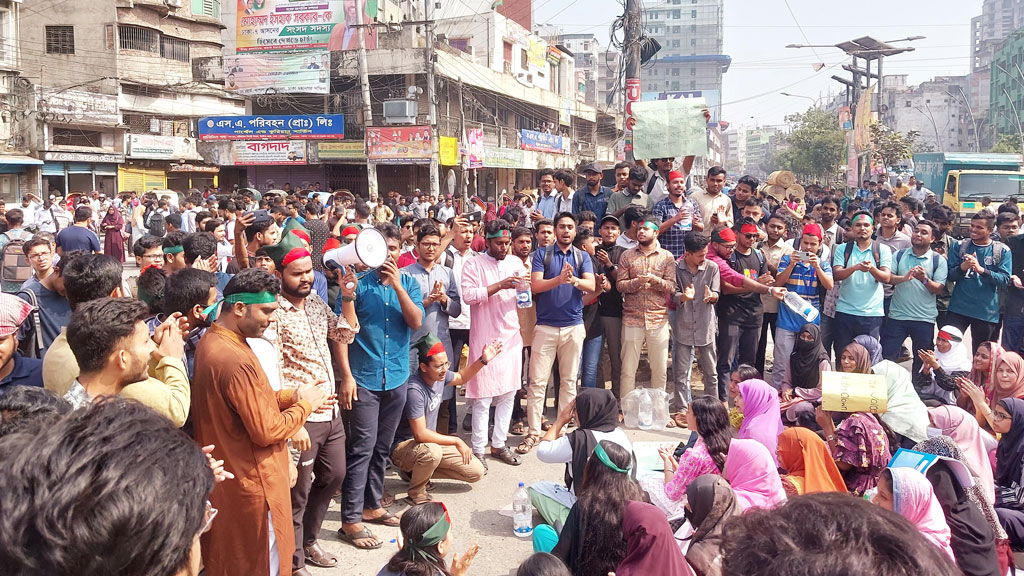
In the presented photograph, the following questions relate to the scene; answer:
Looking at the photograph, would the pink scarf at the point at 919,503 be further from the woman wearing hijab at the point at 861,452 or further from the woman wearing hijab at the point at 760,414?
the woman wearing hijab at the point at 760,414

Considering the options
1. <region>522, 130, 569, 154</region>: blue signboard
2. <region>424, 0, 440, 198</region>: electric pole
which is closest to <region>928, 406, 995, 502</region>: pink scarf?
<region>424, 0, 440, 198</region>: electric pole

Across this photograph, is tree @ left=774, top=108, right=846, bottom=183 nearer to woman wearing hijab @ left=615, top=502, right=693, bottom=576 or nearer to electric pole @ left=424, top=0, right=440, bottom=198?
electric pole @ left=424, top=0, right=440, bottom=198

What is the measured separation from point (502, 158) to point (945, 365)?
2948 centimetres

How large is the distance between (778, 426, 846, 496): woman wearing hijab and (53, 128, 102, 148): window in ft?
108

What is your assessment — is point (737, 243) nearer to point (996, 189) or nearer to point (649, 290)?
point (649, 290)

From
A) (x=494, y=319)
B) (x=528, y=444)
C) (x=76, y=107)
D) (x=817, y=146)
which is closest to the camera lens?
(x=494, y=319)

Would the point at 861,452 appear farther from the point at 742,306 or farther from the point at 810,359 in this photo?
the point at 742,306

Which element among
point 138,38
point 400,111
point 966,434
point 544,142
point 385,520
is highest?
point 138,38

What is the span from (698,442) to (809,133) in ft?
182

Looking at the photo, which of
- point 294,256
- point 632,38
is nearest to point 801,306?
point 294,256

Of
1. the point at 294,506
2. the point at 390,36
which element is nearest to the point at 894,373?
the point at 294,506

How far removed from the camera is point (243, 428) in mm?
3283

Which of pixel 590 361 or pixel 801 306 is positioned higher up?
pixel 801 306

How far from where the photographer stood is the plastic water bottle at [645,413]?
22.5 ft
